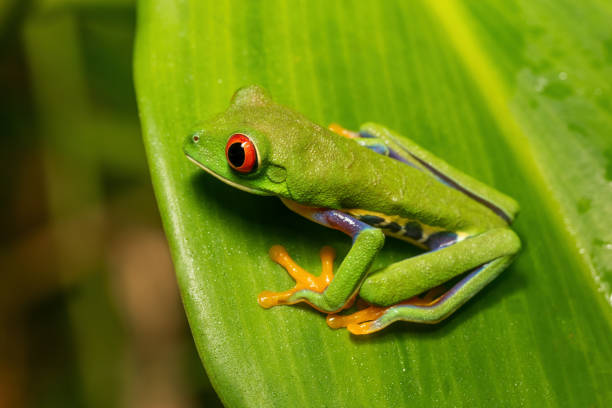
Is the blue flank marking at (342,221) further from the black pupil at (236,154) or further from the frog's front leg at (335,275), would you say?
the black pupil at (236,154)

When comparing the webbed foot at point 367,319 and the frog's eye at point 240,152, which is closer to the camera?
the frog's eye at point 240,152

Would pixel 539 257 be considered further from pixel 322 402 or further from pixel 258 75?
pixel 258 75

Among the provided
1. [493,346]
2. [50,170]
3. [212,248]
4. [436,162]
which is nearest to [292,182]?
[212,248]

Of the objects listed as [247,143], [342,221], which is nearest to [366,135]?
[342,221]

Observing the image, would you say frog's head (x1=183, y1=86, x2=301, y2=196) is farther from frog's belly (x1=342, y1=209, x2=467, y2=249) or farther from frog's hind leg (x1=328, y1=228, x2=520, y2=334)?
frog's hind leg (x1=328, y1=228, x2=520, y2=334)

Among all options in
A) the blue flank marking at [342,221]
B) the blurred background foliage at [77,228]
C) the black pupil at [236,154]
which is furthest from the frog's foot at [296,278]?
the blurred background foliage at [77,228]
